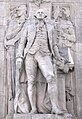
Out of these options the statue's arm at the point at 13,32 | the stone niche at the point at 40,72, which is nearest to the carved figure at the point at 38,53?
the stone niche at the point at 40,72

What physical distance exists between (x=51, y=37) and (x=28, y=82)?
1.86 m

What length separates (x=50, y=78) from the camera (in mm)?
11750

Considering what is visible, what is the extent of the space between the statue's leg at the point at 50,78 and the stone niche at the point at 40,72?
24cm

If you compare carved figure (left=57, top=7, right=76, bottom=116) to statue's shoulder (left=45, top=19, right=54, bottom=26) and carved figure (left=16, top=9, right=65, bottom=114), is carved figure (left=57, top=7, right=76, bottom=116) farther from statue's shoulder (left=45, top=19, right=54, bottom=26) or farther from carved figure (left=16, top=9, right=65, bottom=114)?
statue's shoulder (left=45, top=19, right=54, bottom=26)

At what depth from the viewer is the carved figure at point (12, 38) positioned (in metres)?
12.6

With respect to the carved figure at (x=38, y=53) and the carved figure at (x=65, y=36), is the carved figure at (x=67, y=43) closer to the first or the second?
the carved figure at (x=65, y=36)

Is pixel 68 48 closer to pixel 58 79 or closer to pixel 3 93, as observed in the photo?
pixel 58 79

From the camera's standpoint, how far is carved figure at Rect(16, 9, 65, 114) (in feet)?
38.7

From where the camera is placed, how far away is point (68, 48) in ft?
42.9

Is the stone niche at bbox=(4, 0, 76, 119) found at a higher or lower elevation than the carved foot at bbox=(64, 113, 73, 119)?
higher

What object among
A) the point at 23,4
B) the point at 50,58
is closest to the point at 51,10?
the point at 23,4

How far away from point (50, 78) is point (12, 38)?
2.48 m

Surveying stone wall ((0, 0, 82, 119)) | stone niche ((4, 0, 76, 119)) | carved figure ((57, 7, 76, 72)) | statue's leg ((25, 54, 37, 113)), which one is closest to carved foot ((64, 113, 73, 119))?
stone niche ((4, 0, 76, 119))

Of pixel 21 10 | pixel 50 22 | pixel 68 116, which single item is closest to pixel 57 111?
pixel 68 116
